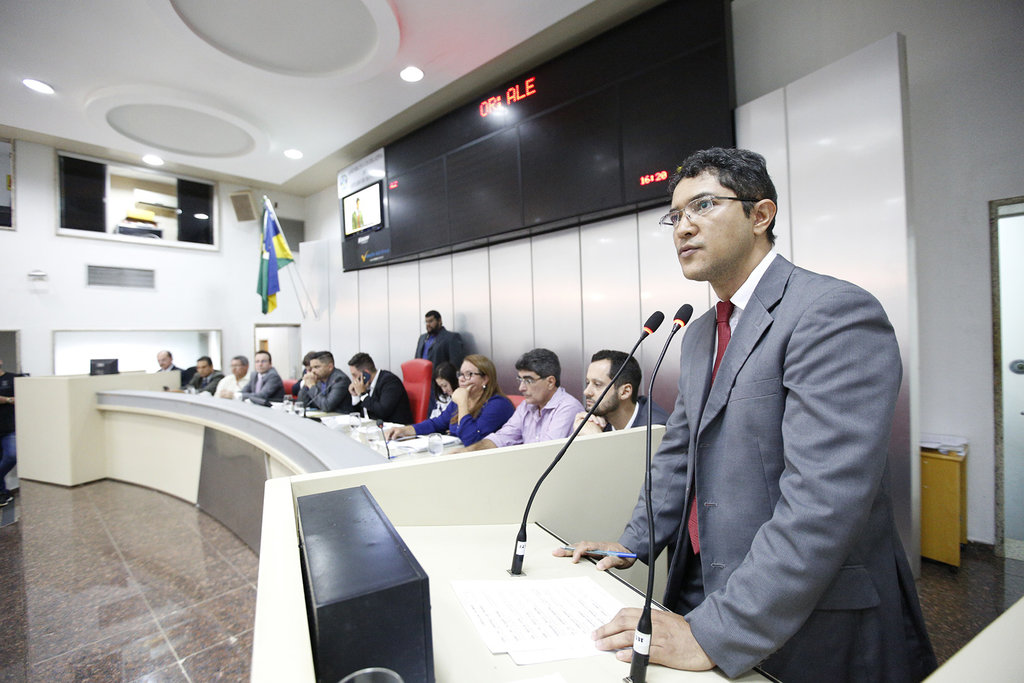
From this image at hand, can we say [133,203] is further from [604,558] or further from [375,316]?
[604,558]

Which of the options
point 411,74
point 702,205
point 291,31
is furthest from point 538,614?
point 411,74

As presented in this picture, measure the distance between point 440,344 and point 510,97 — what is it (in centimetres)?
250

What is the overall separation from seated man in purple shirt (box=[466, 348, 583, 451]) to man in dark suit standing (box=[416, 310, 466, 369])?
2326 millimetres

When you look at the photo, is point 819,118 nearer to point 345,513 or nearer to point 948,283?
point 948,283

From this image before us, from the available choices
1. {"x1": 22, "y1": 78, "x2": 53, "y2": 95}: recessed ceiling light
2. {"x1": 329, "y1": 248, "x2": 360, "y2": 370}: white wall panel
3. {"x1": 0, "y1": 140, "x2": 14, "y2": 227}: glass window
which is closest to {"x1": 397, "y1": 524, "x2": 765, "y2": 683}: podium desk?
{"x1": 22, "y1": 78, "x2": 53, "y2": 95}: recessed ceiling light

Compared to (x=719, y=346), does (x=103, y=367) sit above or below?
below

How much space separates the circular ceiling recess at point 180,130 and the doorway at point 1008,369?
6.28 meters

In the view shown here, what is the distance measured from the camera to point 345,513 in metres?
0.73

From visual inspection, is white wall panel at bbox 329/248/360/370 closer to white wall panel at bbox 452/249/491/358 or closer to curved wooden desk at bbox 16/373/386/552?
white wall panel at bbox 452/249/491/358

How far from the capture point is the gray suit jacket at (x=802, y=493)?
727 mm

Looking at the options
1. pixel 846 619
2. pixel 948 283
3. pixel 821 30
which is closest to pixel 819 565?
pixel 846 619

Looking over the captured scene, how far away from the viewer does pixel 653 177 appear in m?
3.12

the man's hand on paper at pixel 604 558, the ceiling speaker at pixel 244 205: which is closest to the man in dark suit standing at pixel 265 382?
the ceiling speaker at pixel 244 205

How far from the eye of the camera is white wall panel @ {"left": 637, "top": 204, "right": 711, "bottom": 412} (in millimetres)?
3357
